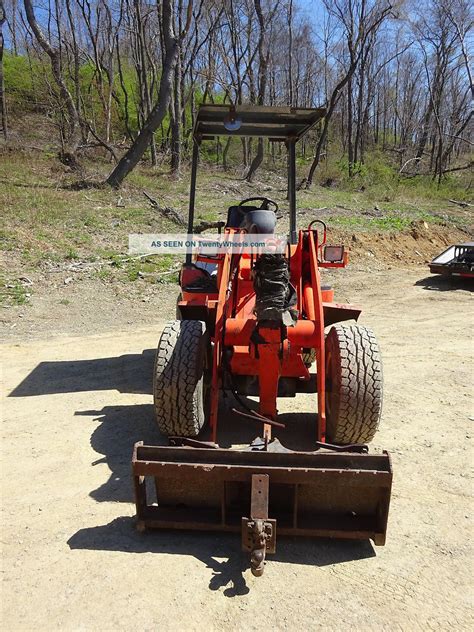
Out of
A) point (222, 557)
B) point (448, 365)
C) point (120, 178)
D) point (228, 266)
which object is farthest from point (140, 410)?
point (120, 178)

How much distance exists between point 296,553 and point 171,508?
705 mm

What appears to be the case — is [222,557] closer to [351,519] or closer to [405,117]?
[351,519]

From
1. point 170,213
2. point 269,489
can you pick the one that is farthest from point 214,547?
point 170,213

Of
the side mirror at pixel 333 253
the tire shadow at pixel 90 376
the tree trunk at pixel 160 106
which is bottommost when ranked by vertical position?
the tire shadow at pixel 90 376

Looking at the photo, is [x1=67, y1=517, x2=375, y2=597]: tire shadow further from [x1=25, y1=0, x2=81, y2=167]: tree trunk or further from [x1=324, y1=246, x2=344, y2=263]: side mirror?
[x1=25, y1=0, x2=81, y2=167]: tree trunk

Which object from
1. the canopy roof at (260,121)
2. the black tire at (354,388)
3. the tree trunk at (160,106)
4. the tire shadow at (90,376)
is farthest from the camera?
the tree trunk at (160,106)

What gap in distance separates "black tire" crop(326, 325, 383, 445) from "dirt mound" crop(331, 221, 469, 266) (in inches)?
354

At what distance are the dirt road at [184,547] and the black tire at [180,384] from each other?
461 mm

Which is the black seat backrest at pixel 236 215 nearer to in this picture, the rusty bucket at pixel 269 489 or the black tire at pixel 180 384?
the black tire at pixel 180 384

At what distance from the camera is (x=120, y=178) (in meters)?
14.8

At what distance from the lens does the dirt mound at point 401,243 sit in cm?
1295

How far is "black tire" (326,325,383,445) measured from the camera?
3570mm

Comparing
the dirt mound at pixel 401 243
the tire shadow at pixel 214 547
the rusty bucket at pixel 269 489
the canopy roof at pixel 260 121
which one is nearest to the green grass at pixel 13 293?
the canopy roof at pixel 260 121

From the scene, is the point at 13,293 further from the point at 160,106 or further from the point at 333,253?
the point at 160,106
